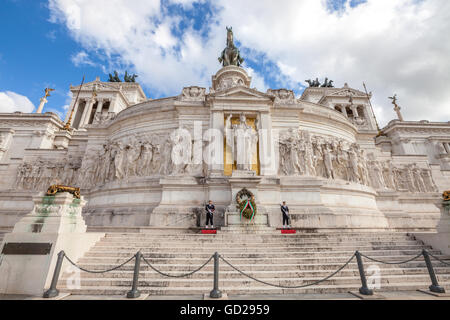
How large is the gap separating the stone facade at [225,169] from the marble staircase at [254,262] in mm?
3252

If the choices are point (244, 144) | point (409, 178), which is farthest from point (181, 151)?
point (409, 178)

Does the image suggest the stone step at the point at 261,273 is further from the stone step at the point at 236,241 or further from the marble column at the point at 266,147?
the marble column at the point at 266,147

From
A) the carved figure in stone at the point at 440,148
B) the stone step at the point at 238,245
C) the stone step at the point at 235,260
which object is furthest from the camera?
the carved figure in stone at the point at 440,148

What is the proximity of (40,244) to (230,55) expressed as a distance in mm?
26691

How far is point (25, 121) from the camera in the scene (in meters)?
32.7

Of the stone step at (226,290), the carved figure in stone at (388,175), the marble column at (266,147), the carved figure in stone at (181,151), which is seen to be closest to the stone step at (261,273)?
the stone step at (226,290)

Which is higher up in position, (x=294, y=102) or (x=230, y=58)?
(x=230, y=58)

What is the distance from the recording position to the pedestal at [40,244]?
218 inches

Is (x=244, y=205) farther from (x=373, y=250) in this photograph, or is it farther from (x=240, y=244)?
(x=373, y=250)

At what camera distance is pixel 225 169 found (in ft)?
45.8

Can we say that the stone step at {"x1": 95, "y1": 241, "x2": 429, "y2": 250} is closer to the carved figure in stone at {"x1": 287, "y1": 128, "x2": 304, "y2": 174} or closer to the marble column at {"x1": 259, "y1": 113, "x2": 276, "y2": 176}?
the marble column at {"x1": 259, "y1": 113, "x2": 276, "y2": 176}

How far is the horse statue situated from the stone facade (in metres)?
11.1
